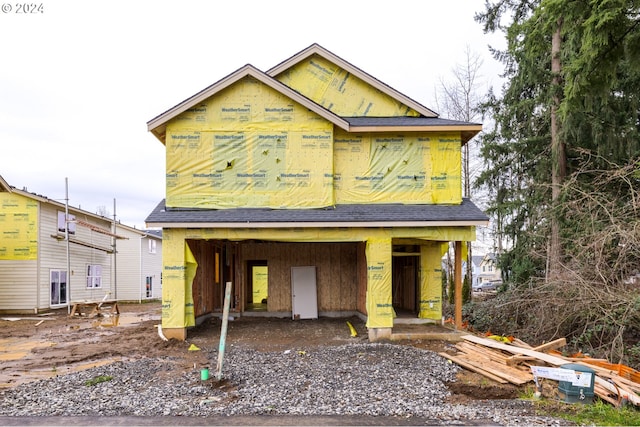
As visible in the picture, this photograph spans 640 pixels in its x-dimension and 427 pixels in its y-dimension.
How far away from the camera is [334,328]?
530 inches

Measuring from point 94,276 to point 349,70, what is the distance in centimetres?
1960

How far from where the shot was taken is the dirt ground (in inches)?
342

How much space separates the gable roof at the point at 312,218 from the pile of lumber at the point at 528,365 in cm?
316

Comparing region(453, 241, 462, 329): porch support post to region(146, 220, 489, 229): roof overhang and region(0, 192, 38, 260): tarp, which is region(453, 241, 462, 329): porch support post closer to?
region(146, 220, 489, 229): roof overhang

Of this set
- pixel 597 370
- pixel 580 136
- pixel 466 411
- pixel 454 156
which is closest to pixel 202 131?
pixel 454 156

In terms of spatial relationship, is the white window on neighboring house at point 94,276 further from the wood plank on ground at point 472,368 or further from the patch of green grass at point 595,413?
the patch of green grass at point 595,413

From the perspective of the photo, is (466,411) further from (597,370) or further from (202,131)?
(202,131)

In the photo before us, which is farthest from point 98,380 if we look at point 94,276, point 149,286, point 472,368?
point 149,286

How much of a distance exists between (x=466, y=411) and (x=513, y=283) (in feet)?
38.8

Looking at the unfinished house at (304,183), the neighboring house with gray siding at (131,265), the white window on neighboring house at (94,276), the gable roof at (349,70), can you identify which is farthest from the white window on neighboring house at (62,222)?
the gable roof at (349,70)

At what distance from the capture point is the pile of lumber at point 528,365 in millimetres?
7336

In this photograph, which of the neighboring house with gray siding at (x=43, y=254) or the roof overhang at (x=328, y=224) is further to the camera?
the neighboring house with gray siding at (x=43, y=254)

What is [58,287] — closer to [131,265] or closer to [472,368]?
[131,265]

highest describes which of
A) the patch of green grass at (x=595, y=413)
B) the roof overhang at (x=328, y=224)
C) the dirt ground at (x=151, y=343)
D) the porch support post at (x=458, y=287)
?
the roof overhang at (x=328, y=224)
